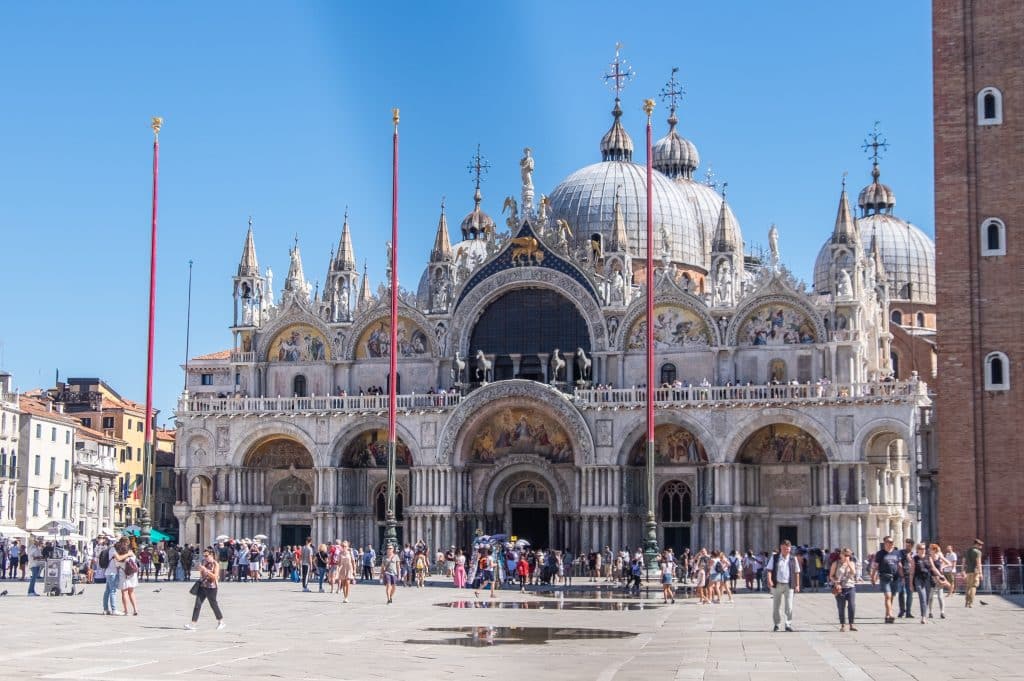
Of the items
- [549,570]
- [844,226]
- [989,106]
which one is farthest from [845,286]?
[549,570]

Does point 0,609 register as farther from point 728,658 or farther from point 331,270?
point 331,270

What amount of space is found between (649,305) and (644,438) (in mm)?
10328

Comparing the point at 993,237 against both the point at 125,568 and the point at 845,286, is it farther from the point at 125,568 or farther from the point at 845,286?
the point at 125,568

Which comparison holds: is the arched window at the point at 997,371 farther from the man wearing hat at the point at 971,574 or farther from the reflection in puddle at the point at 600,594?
the reflection in puddle at the point at 600,594

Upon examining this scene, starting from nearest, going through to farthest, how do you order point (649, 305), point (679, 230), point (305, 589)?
point (305, 589) < point (649, 305) < point (679, 230)

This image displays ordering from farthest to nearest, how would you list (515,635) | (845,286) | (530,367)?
(530,367) → (845,286) → (515,635)

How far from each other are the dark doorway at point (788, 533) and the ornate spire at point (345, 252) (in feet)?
75.5

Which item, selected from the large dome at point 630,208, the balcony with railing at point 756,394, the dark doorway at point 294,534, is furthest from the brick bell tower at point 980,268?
the dark doorway at point 294,534

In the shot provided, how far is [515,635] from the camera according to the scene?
1187 inches

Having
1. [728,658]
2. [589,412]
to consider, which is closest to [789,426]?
[589,412]

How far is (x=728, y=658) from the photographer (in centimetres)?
2492

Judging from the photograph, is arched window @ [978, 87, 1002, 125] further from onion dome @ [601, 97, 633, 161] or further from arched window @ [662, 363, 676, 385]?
onion dome @ [601, 97, 633, 161]

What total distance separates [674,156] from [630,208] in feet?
45.6

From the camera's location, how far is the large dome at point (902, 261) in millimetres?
93750
